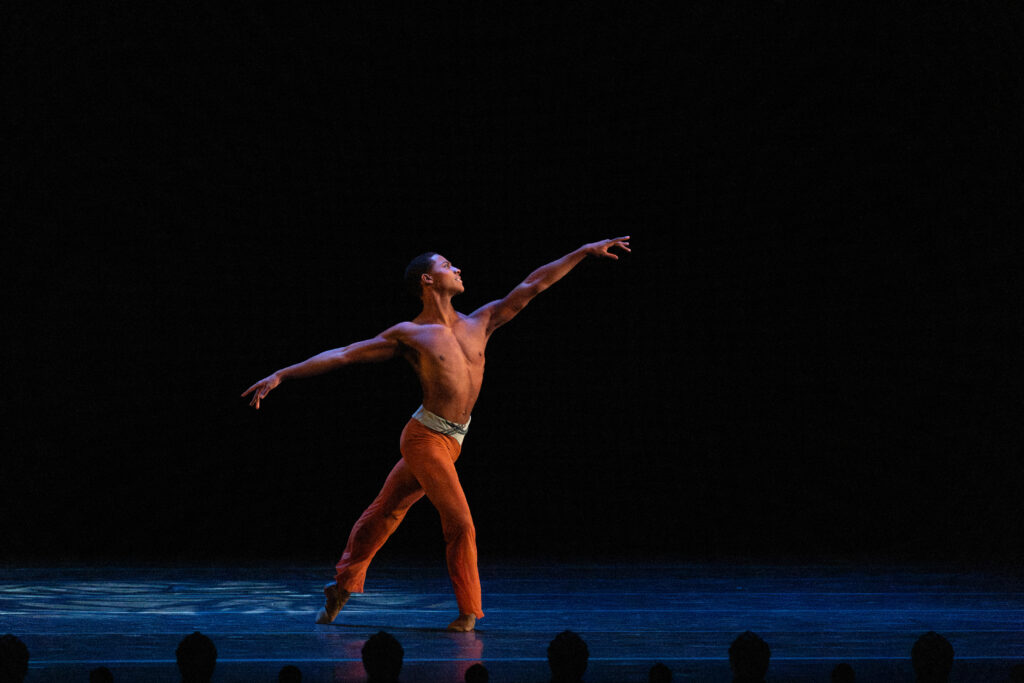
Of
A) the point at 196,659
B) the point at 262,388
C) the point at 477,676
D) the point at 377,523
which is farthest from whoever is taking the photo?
the point at 377,523

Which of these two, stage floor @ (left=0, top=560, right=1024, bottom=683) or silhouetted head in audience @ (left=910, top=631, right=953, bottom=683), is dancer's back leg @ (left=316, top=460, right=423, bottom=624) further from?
silhouetted head in audience @ (left=910, top=631, right=953, bottom=683)

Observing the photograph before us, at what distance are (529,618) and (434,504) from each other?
54 cm

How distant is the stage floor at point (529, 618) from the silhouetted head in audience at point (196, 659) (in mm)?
505

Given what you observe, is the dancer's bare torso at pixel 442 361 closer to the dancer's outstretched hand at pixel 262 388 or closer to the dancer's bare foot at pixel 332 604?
the dancer's outstretched hand at pixel 262 388

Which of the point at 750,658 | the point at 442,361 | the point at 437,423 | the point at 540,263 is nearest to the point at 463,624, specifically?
the point at 437,423

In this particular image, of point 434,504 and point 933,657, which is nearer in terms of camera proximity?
point 933,657

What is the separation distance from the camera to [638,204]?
244 inches

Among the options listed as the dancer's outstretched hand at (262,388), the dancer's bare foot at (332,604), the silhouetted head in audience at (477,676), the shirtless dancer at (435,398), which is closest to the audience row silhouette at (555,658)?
the silhouetted head in audience at (477,676)

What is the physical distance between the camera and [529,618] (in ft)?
12.5

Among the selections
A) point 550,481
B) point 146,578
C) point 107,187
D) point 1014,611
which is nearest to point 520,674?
point 1014,611

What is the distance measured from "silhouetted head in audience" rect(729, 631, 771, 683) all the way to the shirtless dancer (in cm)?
156

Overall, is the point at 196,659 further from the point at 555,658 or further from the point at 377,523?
the point at 377,523

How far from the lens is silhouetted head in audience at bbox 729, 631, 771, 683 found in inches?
81.7

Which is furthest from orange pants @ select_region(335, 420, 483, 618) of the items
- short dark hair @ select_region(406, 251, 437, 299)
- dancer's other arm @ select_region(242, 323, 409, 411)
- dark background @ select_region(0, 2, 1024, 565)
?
dark background @ select_region(0, 2, 1024, 565)
